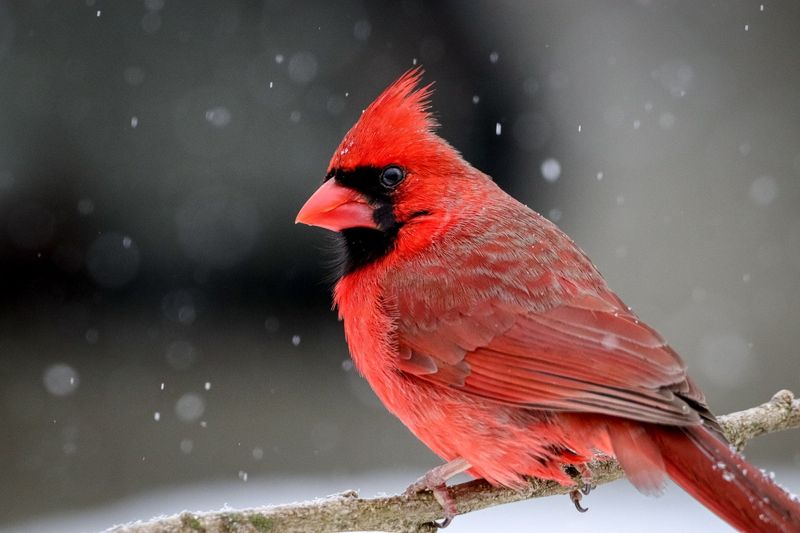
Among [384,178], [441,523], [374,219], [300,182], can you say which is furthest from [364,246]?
[300,182]

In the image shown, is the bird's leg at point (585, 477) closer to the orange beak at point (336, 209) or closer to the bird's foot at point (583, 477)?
the bird's foot at point (583, 477)

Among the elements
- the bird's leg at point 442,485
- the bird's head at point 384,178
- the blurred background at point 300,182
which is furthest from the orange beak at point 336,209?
the blurred background at point 300,182

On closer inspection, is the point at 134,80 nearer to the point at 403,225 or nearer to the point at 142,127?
the point at 142,127

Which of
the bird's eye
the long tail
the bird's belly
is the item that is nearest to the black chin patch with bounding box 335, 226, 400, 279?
the bird's eye

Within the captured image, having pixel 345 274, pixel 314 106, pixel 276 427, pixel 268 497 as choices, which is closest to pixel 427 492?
pixel 345 274

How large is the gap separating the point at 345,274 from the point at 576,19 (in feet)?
12.2

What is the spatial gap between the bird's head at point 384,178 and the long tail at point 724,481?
0.92m

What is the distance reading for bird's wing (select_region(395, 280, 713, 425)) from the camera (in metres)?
2.28

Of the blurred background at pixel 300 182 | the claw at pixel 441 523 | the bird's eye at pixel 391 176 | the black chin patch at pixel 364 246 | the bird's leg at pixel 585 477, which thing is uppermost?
the blurred background at pixel 300 182

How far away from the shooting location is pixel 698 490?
6.95ft

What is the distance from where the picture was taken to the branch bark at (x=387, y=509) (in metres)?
2.12

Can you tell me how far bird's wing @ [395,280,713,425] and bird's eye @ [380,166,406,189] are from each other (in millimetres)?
329

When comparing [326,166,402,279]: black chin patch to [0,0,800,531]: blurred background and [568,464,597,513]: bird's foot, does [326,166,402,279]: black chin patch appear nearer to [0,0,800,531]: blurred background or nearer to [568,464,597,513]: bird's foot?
[568,464,597,513]: bird's foot

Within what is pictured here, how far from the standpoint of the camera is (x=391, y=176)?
9.22ft
